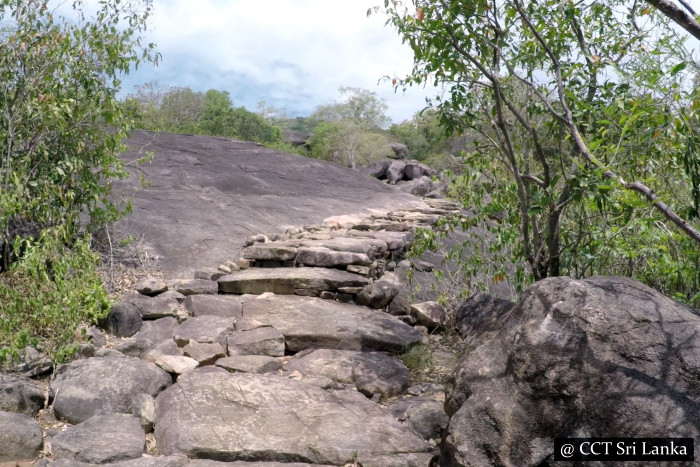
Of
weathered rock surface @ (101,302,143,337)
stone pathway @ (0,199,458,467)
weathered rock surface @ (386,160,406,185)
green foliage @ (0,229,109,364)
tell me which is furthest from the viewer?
weathered rock surface @ (386,160,406,185)

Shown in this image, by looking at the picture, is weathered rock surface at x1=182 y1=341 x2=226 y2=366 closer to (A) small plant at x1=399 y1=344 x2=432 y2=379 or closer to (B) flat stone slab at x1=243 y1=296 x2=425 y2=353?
(B) flat stone slab at x1=243 y1=296 x2=425 y2=353

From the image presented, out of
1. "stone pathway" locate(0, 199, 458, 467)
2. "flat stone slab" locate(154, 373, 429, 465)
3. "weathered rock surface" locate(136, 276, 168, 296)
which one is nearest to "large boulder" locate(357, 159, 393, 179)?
"stone pathway" locate(0, 199, 458, 467)

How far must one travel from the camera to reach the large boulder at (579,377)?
2475 mm

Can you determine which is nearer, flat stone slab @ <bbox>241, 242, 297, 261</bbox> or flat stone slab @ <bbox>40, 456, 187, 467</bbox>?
flat stone slab @ <bbox>40, 456, 187, 467</bbox>

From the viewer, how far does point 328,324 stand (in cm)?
509

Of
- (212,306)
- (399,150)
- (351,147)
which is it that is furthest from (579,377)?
(399,150)

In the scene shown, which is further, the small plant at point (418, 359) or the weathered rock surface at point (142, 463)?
the small plant at point (418, 359)

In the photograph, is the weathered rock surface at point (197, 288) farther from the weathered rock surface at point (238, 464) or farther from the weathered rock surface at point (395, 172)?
the weathered rock surface at point (395, 172)

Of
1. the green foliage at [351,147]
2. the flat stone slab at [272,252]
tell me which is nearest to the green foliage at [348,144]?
the green foliage at [351,147]

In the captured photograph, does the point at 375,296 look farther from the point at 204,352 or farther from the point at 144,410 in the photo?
the point at 144,410

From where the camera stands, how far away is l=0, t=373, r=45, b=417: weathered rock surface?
3381 mm

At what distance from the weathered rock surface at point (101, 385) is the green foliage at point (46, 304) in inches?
9.0

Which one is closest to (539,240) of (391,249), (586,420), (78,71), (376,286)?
(376,286)

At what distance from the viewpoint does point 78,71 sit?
18.7 feet
